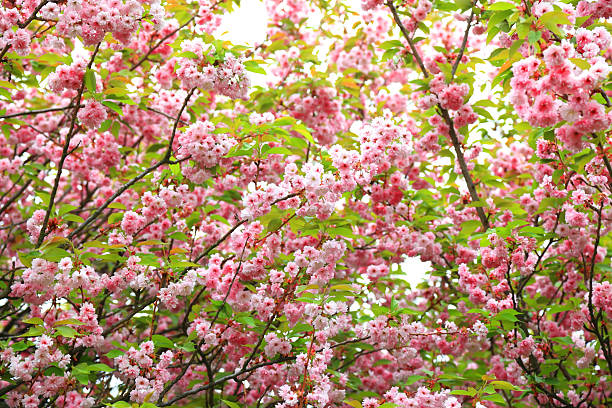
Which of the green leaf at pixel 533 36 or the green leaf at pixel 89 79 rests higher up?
the green leaf at pixel 533 36

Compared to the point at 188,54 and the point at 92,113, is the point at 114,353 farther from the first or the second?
the point at 188,54

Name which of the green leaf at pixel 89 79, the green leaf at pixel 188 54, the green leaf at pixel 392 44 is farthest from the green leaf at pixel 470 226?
the green leaf at pixel 89 79

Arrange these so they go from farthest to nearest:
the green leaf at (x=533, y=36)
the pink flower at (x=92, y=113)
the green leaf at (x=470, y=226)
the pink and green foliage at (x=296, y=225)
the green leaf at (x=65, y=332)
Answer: the green leaf at (x=470, y=226) < the pink flower at (x=92, y=113) < the pink and green foliage at (x=296, y=225) < the green leaf at (x=533, y=36) < the green leaf at (x=65, y=332)

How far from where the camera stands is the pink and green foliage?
3758 mm

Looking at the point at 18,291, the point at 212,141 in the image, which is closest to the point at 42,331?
the point at 18,291

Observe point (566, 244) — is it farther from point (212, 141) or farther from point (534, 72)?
point (212, 141)

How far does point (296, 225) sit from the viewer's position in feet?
13.7

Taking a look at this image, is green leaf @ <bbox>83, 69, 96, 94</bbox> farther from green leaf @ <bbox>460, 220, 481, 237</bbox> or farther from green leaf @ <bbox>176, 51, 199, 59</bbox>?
green leaf @ <bbox>460, 220, 481, 237</bbox>

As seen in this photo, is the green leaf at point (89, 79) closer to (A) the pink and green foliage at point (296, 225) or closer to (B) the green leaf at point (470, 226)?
(A) the pink and green foliage at point (296, 225)

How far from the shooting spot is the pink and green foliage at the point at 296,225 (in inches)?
148

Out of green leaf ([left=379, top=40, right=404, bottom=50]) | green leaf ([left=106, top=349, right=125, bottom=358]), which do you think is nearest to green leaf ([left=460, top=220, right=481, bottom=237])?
green leaf ([left=379, top=40, right=404, bottom=50])

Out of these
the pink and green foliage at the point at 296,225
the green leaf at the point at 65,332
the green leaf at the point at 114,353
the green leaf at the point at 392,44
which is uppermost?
the green leaf at the point at 392,44

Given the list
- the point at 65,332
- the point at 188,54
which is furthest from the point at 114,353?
the point at 188,54

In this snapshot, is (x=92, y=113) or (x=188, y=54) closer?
(x=188, y=54)
